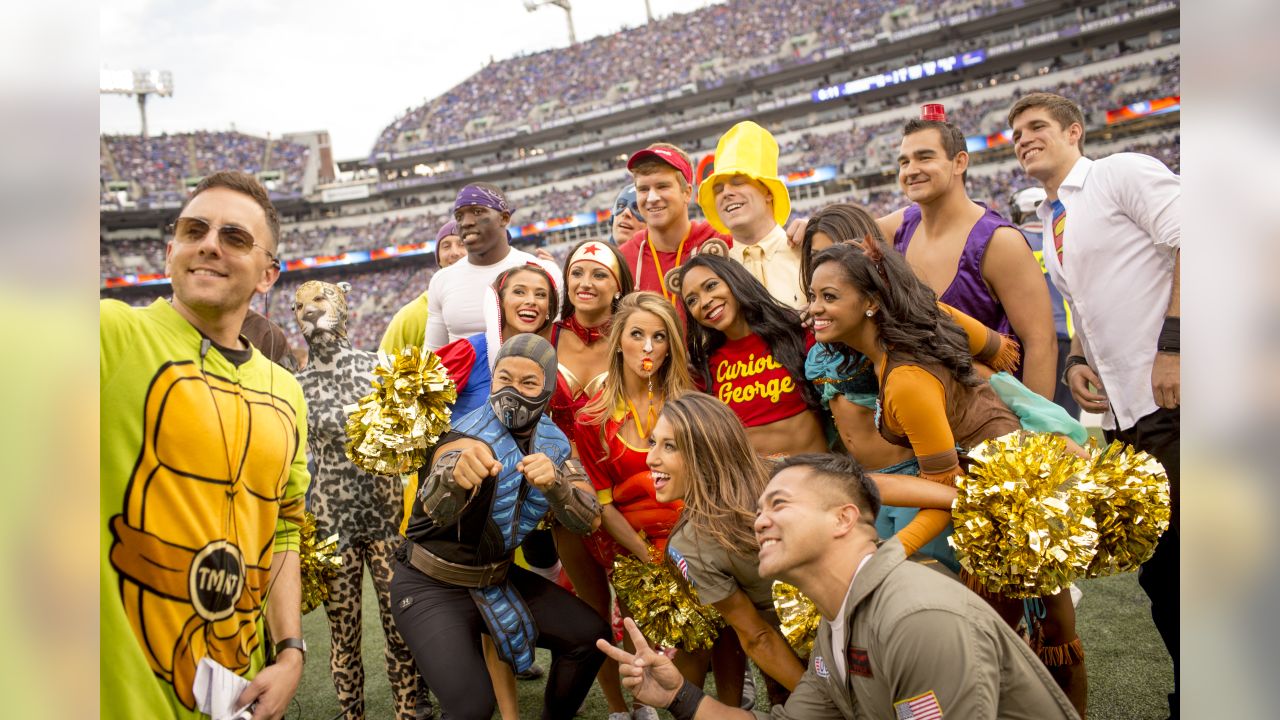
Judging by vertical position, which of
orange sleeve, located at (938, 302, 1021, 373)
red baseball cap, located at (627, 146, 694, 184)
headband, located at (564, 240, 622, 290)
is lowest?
orange sleeve, located at (938, 302, 1021, 373)

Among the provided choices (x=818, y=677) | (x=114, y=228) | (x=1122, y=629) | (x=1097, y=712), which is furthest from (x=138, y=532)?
(x=114, y=228)

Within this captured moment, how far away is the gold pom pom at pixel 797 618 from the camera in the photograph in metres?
2.94

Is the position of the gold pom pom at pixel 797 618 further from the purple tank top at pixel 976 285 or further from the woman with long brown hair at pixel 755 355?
the purple tank top at pixel 976 285

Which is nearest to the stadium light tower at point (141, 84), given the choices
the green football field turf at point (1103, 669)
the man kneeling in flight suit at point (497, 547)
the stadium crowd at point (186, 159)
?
the stadium crowd at point (186, 159)

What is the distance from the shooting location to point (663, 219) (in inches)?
169

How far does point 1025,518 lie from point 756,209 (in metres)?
2.02

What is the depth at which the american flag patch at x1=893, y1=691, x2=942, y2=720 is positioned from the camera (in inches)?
81.0

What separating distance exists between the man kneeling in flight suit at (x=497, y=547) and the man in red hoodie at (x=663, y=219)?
117 cm

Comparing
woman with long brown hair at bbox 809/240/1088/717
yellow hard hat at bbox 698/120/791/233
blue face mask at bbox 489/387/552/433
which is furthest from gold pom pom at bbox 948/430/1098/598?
yellow hard hat at bbox 698/120/791/233

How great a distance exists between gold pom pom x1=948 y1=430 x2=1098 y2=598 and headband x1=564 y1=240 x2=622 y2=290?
6.14 feet

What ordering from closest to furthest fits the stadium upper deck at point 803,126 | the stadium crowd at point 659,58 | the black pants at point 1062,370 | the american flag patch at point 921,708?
the american flag patch at point 921,708
the black pants at point 1062,370
the stadium upper deck at point 803,126
the stadium crowd at point 659,58

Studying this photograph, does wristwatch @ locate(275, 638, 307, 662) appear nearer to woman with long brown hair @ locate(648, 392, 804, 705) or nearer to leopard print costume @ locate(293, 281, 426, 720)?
woman with long brown hair @ locate(648, 392, 804, 705)

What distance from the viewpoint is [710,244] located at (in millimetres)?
3779

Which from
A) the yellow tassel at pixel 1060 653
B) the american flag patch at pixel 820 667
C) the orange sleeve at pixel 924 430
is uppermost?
the orange sleeve at pixel 924 430
